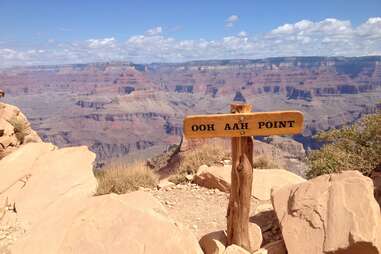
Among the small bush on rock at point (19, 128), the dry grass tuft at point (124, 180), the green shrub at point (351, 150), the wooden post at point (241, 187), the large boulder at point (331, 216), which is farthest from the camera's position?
the small bush on rock at point (19, 128)

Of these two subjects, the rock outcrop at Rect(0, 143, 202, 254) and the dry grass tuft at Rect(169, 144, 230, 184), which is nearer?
the rock outcrop at Rect(0, 143, 202, 254)

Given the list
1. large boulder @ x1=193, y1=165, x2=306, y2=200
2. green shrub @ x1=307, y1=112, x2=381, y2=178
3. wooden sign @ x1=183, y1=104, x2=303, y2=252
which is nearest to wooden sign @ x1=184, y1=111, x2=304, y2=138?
wooden sign @ x1=183, y1=104, x2=303, y2=252

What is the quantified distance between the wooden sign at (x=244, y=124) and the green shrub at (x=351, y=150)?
466cm

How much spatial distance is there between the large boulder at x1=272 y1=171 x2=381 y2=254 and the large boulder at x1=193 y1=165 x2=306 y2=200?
313 centimetres

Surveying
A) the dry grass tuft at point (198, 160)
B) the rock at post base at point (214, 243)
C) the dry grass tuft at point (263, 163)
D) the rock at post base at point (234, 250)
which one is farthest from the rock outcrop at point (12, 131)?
the rock at post base at point (234, 250)

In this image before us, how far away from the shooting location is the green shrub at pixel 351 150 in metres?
9.92

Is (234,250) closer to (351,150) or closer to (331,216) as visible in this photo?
(331,216)

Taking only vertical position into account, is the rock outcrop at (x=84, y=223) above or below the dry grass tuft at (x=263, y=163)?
above

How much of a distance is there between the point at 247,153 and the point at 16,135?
10.2m

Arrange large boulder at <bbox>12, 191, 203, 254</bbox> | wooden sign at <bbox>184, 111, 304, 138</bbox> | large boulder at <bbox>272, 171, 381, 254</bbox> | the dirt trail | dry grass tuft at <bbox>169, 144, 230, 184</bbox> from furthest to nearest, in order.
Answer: dry grass tuft at <bbox>169, 144, 230, 184</bbox> < the dirt trail < wooden sign at <bbox>184, 111, 304, 138</bbox> < large boulder at <bbox>12, 191, 203, 254</bbox> < large boulder at <bbox>272, 171, 381, 254</bbox>

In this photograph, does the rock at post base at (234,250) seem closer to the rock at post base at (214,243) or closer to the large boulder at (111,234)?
the rock at post base at (214,243)

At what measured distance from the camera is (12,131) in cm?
1297

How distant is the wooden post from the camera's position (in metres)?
5.68

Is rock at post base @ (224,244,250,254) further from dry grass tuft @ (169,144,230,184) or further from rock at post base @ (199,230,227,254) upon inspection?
dry grass tuft @ (169,144,230,184)
